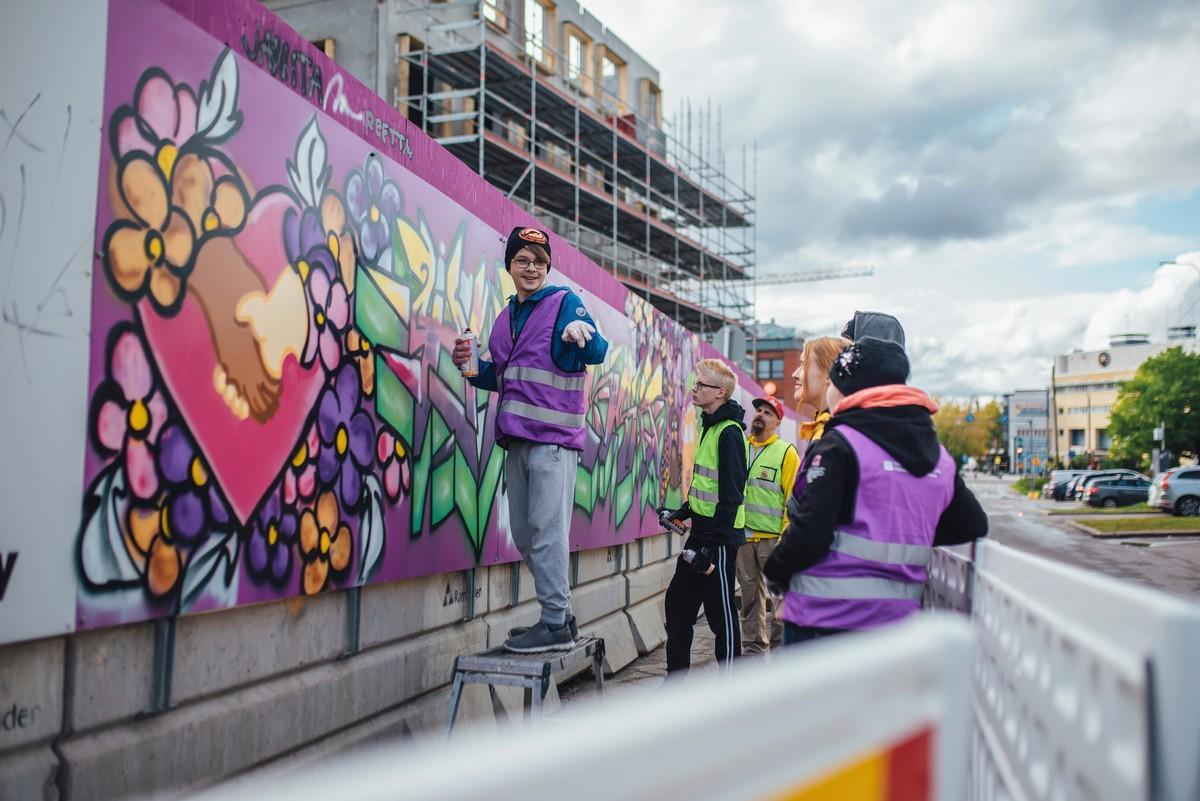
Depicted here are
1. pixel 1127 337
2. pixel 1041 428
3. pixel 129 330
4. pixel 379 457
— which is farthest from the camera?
pixel 1041 428

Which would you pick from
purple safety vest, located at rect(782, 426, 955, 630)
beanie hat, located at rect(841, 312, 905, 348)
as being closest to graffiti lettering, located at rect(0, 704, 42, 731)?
purple safety vest, located at rect(782, 426, 955, 630)

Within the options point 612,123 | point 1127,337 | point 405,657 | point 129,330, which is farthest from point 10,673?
point 1127,337

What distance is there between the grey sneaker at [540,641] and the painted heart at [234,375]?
144 cm

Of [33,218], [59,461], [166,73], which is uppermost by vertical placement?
[166,73]

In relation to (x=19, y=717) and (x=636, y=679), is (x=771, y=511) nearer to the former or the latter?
(x=636, y=679)

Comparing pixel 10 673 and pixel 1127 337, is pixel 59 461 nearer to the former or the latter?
pixel 10 673

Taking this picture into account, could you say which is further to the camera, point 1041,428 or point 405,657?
point 1041,428

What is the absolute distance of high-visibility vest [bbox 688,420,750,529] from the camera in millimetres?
6152

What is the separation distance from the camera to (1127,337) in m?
121

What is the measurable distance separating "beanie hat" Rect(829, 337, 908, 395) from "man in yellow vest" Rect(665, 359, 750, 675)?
2644 mm

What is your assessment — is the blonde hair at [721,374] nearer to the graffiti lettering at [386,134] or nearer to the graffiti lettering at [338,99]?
the graffiti lettering at [386,134]

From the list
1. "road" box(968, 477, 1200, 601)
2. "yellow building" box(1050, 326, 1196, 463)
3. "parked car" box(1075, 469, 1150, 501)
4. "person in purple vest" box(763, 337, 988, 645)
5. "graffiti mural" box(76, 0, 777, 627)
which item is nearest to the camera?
"graffiti mural" box(76, 0, 777, 627)

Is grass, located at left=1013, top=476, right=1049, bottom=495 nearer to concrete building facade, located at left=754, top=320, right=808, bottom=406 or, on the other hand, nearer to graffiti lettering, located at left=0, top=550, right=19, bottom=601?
concrete building facade, located at left=754, top=320, right=808, bottom=406

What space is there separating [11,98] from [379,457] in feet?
6.92
